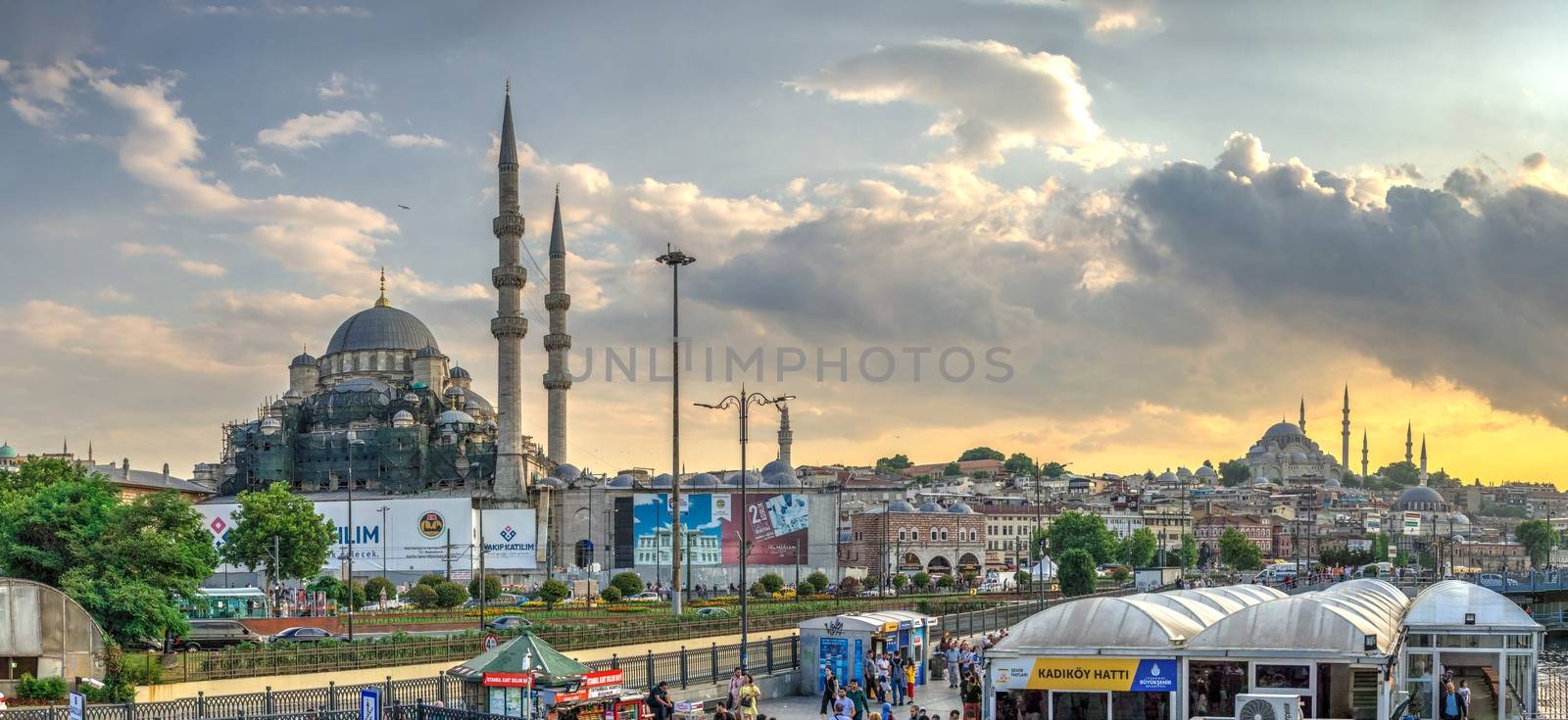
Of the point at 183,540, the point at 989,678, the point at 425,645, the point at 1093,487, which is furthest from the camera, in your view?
the point at 1093,487

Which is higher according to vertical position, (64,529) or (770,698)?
(64,529)

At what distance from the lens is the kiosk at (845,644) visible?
24.9 m

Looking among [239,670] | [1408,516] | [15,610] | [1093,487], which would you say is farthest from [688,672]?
[1093,487]

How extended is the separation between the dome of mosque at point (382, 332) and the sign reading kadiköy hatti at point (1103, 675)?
8771cm

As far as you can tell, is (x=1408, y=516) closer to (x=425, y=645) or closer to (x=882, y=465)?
(x=882, y=465)

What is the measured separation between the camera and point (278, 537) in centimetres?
5741

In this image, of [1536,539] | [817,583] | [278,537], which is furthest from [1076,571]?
→ [1536,539]

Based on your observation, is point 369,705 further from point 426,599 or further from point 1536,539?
point 1536,539

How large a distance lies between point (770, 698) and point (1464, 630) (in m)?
10.9

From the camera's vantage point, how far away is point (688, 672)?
25.2m

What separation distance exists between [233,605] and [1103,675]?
3584 cm

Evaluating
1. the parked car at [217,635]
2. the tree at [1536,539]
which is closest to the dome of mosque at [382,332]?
the parked car at [217,635]

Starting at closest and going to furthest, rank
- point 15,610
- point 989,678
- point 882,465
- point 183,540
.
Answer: point 989,678, point 15,610, point 183,540, point 882,465

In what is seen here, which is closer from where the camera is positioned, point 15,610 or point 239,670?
point 15,610
